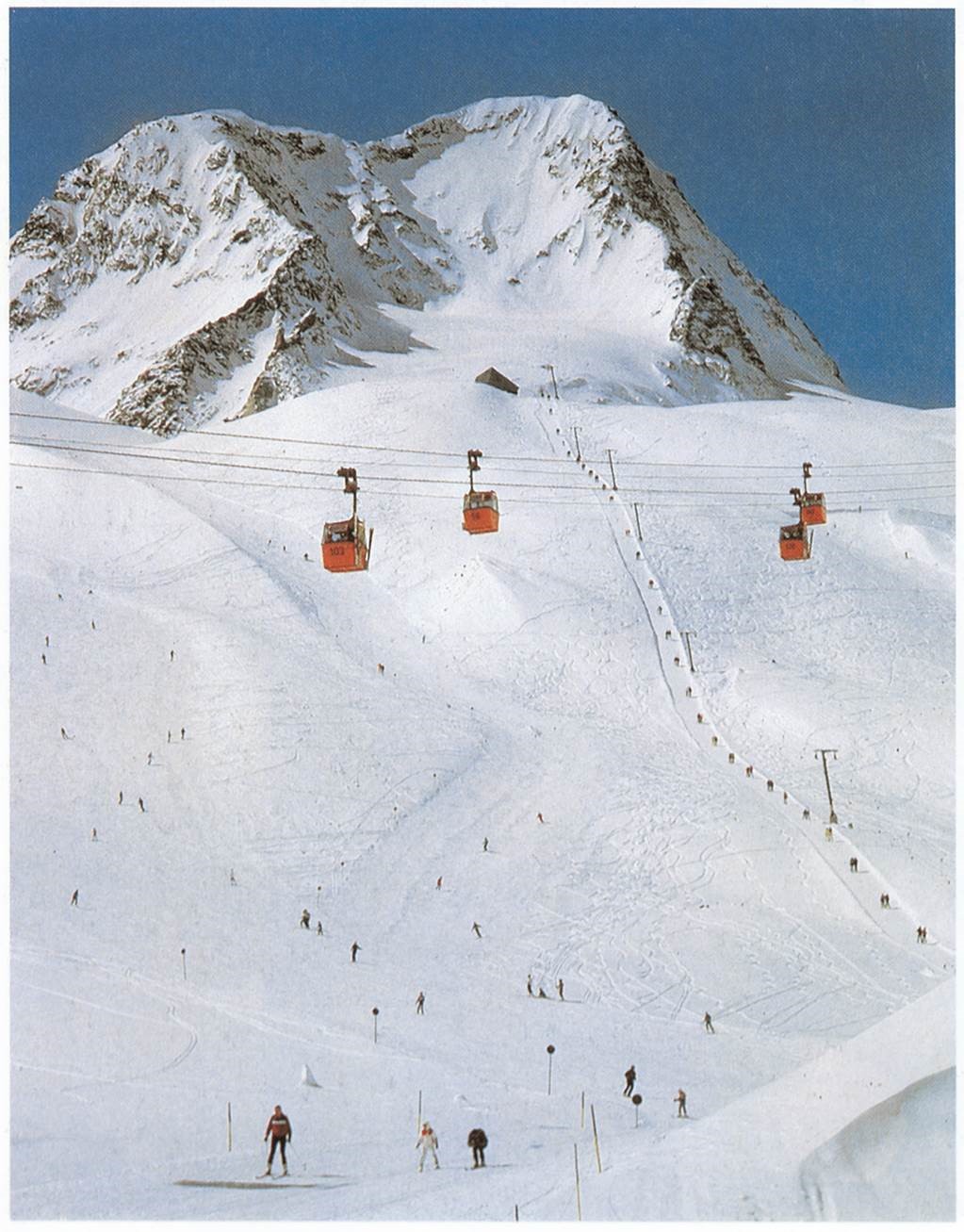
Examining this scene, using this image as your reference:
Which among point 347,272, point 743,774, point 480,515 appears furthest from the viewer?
point 347,272

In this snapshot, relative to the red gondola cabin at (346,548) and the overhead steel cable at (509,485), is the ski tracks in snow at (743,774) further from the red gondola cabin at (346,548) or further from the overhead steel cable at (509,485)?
the red gondola cabin at (346,548)

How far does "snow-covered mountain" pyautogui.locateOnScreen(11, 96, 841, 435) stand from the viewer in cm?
12031

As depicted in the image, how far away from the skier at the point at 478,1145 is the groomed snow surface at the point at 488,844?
41 cm

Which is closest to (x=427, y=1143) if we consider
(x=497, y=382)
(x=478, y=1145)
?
(x=478, y=1145)

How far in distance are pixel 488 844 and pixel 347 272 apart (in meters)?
132

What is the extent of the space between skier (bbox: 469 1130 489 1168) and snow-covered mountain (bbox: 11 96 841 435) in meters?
88.1

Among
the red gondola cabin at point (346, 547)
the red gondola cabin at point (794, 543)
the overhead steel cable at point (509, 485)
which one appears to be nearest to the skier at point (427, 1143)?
the red gondola cabin at point (346, 547)

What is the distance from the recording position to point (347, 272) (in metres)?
153

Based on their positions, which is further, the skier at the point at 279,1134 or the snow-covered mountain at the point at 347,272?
the snow-covered mountain at the point at 347,272

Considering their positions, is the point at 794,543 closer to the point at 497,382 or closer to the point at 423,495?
the point at 423,495

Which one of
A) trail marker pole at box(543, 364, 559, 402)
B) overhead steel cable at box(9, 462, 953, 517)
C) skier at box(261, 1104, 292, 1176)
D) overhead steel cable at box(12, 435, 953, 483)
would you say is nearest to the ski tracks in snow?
overhead steel cable at box(9, 462, 953, 517)

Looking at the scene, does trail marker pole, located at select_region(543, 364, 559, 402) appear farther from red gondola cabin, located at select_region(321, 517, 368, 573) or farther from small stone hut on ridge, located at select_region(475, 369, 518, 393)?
red gondola cabin, located at select_region(321, 517, 368, 573)

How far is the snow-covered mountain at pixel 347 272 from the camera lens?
120m

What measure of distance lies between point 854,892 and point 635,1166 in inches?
691
